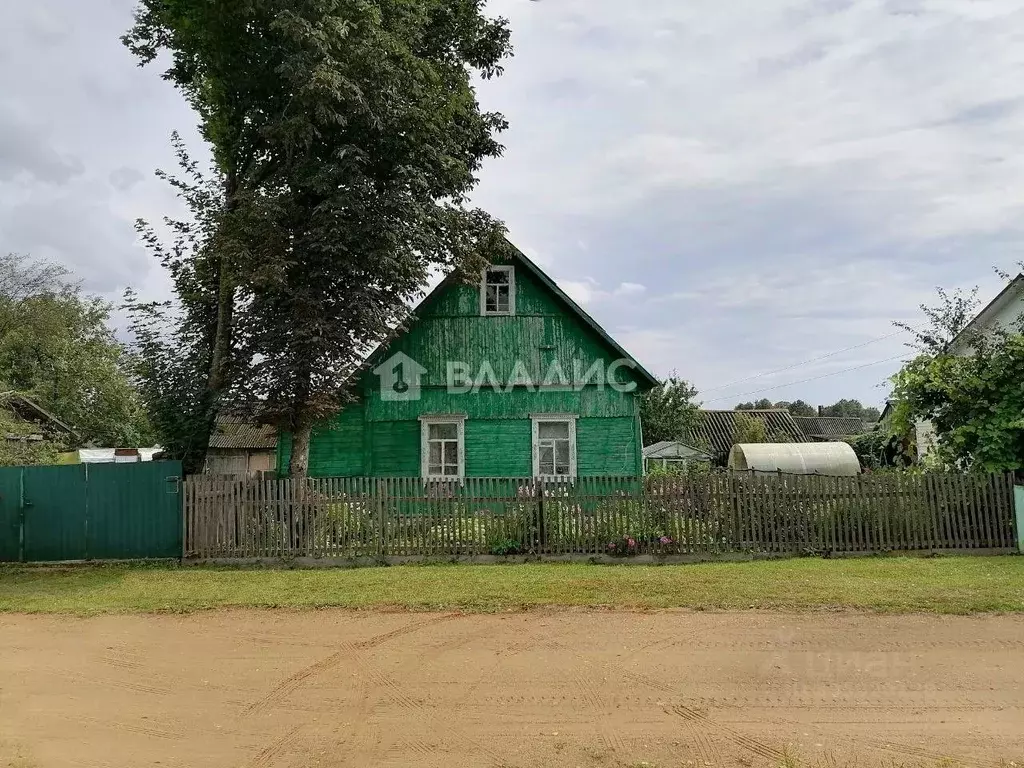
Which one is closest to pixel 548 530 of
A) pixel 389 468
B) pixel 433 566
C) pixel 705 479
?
pixel 433 566

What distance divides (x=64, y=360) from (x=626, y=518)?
3807cm

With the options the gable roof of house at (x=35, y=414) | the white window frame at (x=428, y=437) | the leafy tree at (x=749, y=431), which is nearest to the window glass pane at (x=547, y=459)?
the white window frame at (x=428, y=437)

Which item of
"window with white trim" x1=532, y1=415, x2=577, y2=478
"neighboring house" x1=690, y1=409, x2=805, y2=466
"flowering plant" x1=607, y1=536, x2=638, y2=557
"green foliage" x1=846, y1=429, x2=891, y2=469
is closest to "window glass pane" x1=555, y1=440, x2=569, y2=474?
"window with white trim" x1=532, y1=415, x2=577, y2=478

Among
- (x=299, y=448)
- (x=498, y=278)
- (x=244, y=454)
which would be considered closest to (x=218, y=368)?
(x=299, y=448)

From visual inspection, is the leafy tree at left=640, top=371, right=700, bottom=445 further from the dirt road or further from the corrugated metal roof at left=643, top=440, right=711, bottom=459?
the dirt road

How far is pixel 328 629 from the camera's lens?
8.31 m

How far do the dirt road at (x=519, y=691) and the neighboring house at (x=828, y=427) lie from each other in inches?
1856

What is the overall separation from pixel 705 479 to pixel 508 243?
8.60m

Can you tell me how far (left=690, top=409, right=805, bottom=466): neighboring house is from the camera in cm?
4441

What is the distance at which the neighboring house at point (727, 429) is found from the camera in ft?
146

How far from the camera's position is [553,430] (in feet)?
63.8

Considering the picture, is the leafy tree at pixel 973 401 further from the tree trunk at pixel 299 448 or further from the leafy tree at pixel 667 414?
the leafy tree at pixel 667 414

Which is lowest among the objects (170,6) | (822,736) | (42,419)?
(822,736)

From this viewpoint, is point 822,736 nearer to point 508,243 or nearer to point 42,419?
point 508,243
